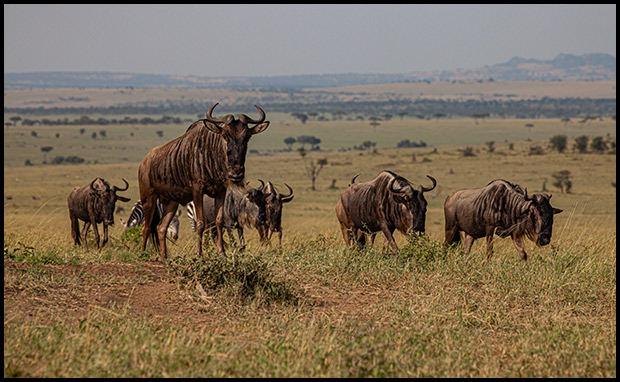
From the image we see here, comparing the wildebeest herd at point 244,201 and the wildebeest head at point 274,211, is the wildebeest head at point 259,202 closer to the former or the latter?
the wildebeest herd at point 244,201

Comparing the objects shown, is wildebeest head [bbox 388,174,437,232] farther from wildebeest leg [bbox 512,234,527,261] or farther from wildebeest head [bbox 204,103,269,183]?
wildebeest head [bbox 204,103,269,183]

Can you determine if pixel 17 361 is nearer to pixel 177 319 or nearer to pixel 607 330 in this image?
pixel 177 319

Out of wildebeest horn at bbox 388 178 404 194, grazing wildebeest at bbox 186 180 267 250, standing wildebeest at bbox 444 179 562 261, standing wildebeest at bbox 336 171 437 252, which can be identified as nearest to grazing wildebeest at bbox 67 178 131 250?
grazing wildebeest at bbox 186 180 267 250

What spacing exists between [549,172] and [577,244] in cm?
4036

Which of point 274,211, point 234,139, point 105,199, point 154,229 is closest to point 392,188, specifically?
point 274,211

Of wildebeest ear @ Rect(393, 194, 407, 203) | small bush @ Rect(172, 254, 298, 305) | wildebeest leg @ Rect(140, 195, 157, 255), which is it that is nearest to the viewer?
small bush @ Rect(172, 254, 298, 305)

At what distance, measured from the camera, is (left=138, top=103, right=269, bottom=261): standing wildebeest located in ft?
24.7

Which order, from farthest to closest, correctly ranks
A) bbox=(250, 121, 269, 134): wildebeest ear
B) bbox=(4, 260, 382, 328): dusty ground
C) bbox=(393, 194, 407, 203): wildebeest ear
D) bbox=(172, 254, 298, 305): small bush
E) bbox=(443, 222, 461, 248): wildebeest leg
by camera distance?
bbox=(443, 222, 461, 248): wildebeest leg
bbox=(393, 194, 407, 203): wildebeest ear
bbox=(250, 121, 269, 134): wildebeest ear
bbox=(172, 254, 298, 305): small bush
bbox=(4, 260, 382, 328): dusty ground

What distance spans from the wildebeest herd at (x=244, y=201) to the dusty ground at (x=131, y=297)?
3.61 feet

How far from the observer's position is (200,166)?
25.9 ft

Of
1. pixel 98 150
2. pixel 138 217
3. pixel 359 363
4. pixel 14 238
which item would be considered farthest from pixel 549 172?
pixel 98 150

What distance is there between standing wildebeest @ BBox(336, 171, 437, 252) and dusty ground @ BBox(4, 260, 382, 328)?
206 cm

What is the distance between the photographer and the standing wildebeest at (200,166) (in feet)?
24.7

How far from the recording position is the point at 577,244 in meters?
10.1
